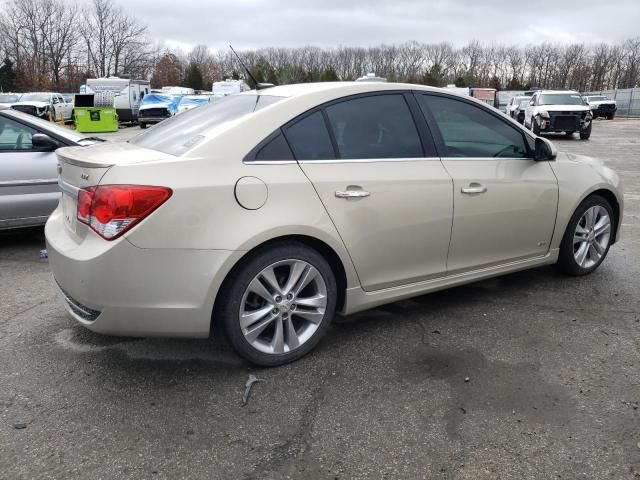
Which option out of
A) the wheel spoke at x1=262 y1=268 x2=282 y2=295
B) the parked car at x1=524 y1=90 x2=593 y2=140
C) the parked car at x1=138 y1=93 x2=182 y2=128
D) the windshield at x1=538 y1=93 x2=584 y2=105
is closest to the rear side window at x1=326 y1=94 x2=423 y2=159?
the wheel spoke at x1=262 y1=268 x2=282 y2=295

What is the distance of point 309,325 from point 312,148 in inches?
40.1

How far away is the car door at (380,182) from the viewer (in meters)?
3.11

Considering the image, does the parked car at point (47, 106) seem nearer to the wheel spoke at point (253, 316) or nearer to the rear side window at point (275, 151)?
the rear side window at point (275, 151)

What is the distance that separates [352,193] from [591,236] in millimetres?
2509

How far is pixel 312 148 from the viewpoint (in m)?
3.12

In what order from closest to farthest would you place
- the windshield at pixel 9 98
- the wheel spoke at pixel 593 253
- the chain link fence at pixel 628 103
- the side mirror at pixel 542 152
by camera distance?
the side mirror at pixel 542 152
the wheel spoke at pixel 593 253
the windshield at pixel 9 98
the chain link fence at pixel 628 103

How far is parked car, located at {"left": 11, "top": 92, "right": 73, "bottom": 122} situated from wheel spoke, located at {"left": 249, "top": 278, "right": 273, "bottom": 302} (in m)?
26.5

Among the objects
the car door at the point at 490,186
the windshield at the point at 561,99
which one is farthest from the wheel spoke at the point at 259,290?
the windshield at the point at 561,99

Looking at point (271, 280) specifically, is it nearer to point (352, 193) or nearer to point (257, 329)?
point (257, 329)

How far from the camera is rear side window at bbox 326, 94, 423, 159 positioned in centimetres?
325

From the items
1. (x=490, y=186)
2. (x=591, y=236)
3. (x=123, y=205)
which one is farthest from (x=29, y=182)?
(x=591, y=236)

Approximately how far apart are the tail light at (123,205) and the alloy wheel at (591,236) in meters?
3.34

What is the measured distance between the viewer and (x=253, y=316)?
2.94 m

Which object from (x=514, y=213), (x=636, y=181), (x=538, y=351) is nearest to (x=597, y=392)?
(x=538, y=351)
